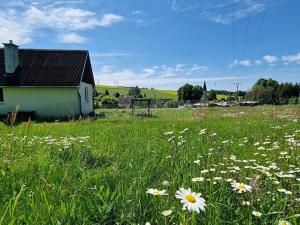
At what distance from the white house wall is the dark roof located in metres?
0.56

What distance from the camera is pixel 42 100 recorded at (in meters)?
23.0

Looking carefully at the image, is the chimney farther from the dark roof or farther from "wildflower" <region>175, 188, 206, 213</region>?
"wildflower" <region>175, 188, 206, 213</region>

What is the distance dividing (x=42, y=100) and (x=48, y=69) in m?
3.09

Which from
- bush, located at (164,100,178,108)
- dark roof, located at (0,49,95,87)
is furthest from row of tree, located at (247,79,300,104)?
dark roof, located at (0,49,95,87)

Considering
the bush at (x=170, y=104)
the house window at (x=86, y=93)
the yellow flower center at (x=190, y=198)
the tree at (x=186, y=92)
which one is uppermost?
the tree at (x=186, y=92)

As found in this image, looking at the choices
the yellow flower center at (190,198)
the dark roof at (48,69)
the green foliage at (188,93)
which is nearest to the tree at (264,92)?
the green foliage at (188,93)

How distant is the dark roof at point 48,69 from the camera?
2283 centimetres

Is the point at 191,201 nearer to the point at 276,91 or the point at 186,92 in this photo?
the point at 186,92

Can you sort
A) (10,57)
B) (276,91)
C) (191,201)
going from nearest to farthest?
(191,201) < (10,57) < (276,91)

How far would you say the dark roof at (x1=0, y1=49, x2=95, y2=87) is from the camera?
2283 centimetres

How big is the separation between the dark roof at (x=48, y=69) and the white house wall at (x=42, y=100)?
56 cm

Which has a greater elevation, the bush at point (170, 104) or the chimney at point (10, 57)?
the chimney at point (10, 57)

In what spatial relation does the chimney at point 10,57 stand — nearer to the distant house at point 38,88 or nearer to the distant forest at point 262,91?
the distant house at point 38,88

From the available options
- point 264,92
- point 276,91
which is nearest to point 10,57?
point 264,92
